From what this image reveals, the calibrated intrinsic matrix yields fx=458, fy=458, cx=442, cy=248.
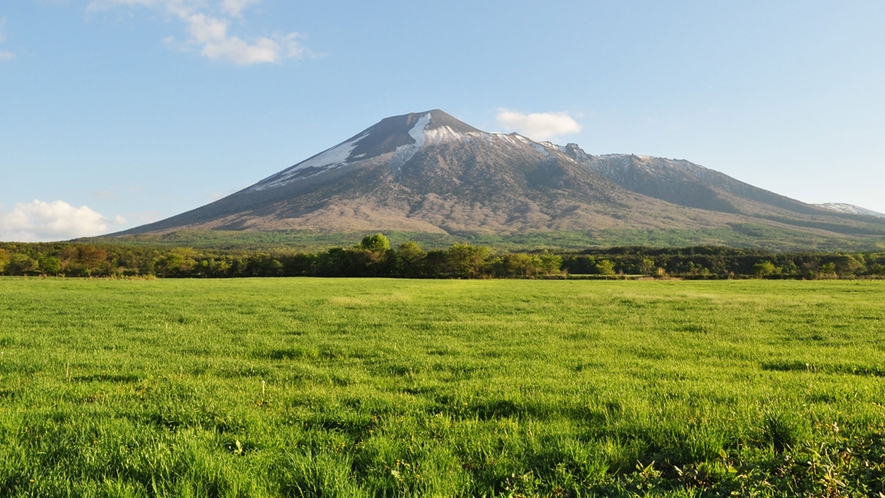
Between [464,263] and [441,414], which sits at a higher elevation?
[464,263]

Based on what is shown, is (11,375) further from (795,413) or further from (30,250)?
(30,250)

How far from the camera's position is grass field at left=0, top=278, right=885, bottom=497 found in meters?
4.18

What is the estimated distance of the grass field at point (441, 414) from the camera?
4.18 meters

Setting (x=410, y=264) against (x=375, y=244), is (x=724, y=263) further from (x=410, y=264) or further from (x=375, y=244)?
(x=375, y=244)

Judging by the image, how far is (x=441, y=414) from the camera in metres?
6.16

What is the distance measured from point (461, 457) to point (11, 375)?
31.1 feet

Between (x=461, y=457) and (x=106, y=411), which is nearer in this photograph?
(x=461, y=457)

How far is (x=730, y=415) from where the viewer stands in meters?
6.05

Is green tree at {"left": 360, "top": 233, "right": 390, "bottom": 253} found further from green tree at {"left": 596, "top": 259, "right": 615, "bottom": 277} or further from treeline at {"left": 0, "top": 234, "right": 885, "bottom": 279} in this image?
green tree at {"left": 596, "top": 259, "right": 615, "bottom": 277}

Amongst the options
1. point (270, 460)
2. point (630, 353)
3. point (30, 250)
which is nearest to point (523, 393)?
point (270, 460)

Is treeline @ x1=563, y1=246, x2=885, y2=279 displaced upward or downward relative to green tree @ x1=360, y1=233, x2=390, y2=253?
downward

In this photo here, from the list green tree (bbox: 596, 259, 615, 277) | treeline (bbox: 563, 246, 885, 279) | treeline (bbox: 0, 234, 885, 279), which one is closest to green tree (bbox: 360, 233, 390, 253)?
treeline (bbox: 0, 234, 885, 279)

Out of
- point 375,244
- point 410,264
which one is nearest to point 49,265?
point 375,244

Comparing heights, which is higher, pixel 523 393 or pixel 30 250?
pixel 30 250
